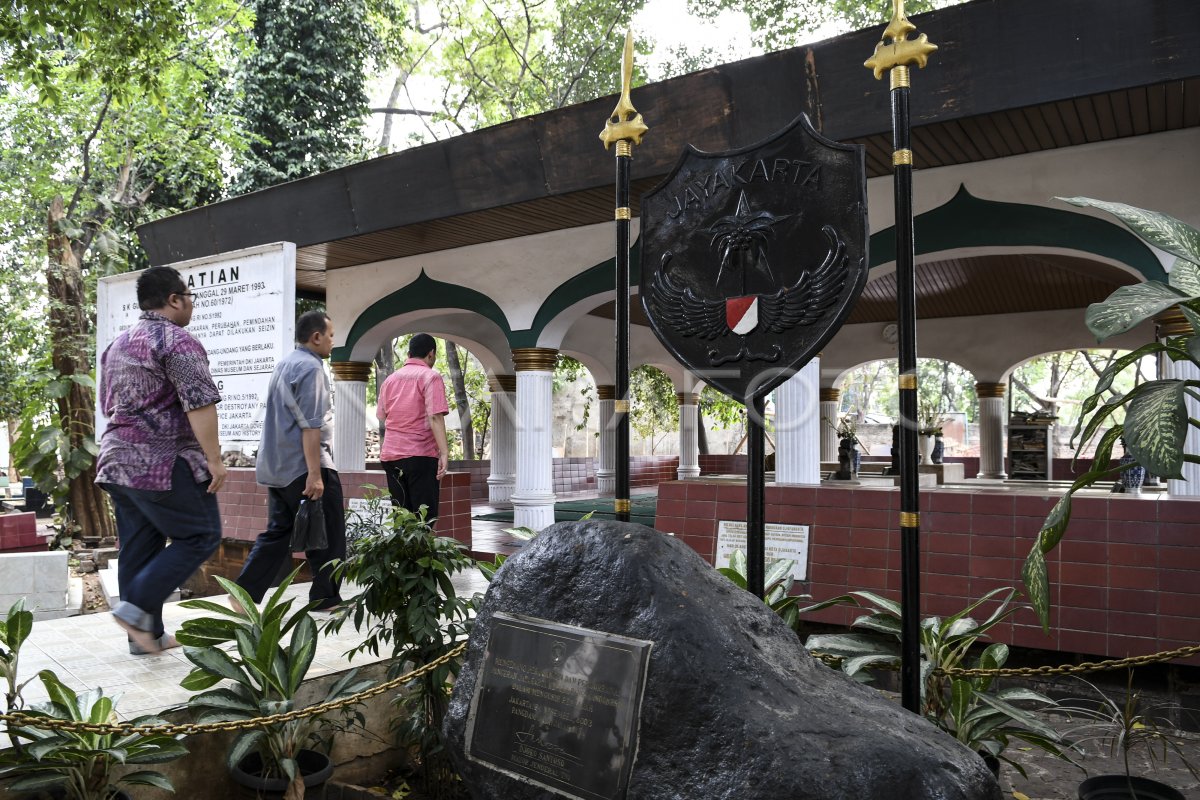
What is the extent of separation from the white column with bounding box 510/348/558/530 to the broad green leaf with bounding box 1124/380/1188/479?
18.7ft

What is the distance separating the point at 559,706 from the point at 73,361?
9.14m

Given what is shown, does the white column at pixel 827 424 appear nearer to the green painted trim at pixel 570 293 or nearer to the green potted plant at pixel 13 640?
the green painted trim at pixel 570 293

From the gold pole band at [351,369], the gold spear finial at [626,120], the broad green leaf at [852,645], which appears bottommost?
the broad green leaf at [852,645]

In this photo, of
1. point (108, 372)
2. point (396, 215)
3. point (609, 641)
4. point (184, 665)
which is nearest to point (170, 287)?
point (108, 372)

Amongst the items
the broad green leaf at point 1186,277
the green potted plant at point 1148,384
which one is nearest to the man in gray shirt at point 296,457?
the green potted plant at point 1148,384

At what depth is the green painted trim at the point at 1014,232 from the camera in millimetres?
5090

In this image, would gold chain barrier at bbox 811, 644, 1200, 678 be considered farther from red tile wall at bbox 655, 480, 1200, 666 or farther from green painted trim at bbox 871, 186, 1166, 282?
green painted trim at bbox 871, 186, 1166, 282

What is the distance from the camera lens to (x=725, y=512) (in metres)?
5.72

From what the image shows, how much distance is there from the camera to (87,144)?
1099 cm

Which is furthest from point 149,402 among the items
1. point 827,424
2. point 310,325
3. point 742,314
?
point 827,424

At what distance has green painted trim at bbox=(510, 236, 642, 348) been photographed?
7.31 meters

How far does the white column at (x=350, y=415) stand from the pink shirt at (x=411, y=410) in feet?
9.52

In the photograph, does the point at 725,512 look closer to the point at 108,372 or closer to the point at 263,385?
the point at 263,385

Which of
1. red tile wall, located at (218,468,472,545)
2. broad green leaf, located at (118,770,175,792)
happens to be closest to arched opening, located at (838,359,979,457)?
red tile wall, located at (218,468,472,545)
